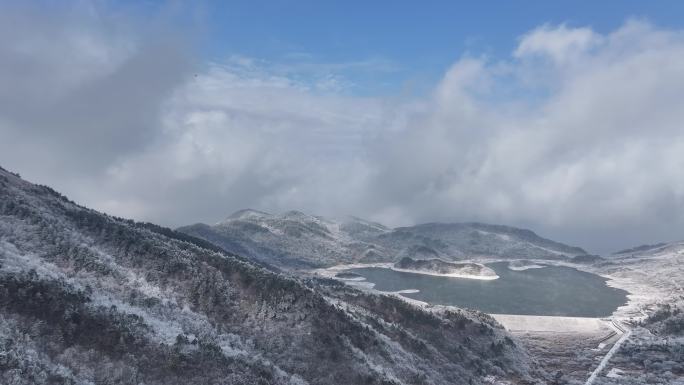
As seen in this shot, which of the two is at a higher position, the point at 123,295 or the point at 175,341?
the point at 123,295

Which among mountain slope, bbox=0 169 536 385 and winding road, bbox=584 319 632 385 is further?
winding road, bbox=584 319 632 385

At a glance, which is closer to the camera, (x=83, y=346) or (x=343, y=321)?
(x=83, y=346)

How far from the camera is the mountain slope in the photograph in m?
43.3

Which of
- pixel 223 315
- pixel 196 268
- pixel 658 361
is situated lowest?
pixel 658 361

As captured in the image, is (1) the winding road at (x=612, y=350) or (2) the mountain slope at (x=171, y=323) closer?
(2) the mountain slope at (x=171, y=323)

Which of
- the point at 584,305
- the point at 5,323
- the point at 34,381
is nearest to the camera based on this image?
the point at 34,381

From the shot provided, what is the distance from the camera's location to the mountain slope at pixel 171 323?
43281 millimetres

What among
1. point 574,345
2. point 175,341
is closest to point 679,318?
point 574,345

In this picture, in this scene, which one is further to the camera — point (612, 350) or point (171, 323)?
point (612, 350)

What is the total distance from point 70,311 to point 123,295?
11249mm

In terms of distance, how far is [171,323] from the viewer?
182 feet

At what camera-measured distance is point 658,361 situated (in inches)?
3455

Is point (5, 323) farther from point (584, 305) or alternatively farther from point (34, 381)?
point (584, 305)

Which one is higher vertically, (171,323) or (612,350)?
(171,323)
